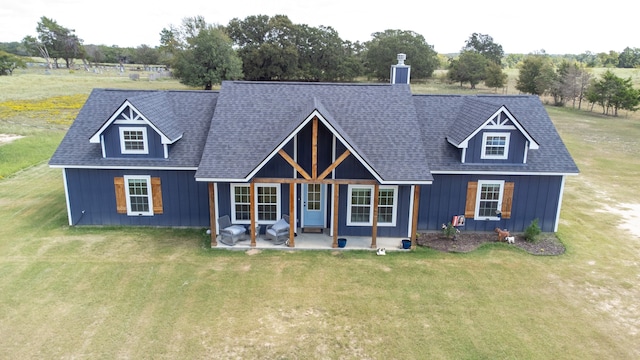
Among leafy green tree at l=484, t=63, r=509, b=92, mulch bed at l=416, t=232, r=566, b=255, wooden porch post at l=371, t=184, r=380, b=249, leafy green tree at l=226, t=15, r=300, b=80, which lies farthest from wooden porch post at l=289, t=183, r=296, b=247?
leafy green tree at l=484, t=63, r=509, b=92

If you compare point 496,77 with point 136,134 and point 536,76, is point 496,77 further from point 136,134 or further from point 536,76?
point 136,134

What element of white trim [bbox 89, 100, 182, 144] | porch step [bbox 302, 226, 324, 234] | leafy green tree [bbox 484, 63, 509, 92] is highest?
leafy green tree [bbox 484, 63, 509, 92]

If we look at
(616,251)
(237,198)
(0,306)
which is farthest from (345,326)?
(616,251)

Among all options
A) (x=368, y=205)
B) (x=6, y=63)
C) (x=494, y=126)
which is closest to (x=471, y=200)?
(x=494, y=126)

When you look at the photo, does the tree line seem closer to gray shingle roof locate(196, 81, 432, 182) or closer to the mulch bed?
gray shingle roof locate(196, 81, 432, 182)

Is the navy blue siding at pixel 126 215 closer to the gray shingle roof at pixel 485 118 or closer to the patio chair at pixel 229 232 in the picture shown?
the patio chair at pixel 229 232

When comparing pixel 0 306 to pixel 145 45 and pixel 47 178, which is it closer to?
pixel 47 178

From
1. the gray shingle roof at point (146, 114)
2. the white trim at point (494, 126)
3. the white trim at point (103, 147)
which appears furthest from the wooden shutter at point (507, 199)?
the white trim at point (103, 147)
